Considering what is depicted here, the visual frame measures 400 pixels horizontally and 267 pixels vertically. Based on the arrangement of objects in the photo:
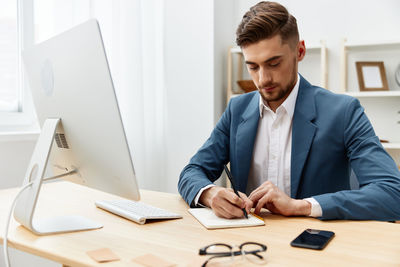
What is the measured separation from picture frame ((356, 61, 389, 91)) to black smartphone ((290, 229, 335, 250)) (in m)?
2.09

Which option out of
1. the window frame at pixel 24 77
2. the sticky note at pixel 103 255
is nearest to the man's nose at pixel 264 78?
the sticky note at pixel 103 255

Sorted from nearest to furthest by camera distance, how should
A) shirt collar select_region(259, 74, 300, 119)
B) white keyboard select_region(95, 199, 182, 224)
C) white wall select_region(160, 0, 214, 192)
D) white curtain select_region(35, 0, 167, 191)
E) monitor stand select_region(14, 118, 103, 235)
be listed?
monitor stand select_region(14, 118, 103, 235) < white keyboard select_region(95, 199, 182, 224) < shirt collar select_region(259, 74, 300, 119) < white curtain select_region(35, 0, 167, 191) < white wall select_region(160, 0, 214, 192)

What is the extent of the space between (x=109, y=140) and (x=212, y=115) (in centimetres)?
199

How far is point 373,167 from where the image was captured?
1.23m

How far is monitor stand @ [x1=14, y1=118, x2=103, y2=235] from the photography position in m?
0.98

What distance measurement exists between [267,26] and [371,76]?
1753 millimetres

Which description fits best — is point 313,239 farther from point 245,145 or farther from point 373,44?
point 373,44

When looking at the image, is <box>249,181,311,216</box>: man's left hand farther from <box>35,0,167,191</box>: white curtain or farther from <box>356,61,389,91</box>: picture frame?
<box>356,61,389,91</box>: picture frame

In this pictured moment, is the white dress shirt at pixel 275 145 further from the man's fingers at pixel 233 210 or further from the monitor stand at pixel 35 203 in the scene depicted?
the monitor stand at pixel 35 203

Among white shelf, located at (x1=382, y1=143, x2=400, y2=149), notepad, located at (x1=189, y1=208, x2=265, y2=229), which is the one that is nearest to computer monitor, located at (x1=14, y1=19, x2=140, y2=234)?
notepad, located at (x1=189, y1=208, x2=265, y2=229)

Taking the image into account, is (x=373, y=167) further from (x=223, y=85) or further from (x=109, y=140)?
(x=223, y=85)

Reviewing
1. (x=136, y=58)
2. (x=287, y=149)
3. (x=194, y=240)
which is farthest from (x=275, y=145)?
(x=136, y=58)

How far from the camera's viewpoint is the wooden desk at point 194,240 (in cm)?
80

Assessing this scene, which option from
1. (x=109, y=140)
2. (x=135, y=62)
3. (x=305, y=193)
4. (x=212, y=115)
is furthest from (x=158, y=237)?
(x=212, y=115)
